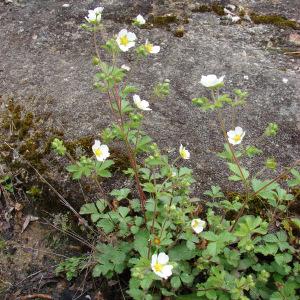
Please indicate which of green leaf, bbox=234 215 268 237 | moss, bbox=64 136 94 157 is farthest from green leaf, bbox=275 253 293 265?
moss, bbox=64 136 94 157

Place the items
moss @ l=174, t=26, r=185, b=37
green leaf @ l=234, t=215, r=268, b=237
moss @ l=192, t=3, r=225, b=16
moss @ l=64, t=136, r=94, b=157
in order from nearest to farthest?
green leaf @ l=234, t=215, r=268, b=237 → moss @ l=64, t=136, r=94, b=157 → moss @ l=174, t=26, r=185, b=37 → moss @ l=192, t=3, r=225, b=16

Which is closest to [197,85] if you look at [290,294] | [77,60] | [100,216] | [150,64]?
[150,64]

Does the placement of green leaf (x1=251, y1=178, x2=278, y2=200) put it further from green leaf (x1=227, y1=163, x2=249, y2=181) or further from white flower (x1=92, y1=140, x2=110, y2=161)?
white flower (x1=92, y1=140, x2=110, y2=161)

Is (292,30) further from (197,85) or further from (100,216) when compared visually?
(100,216)

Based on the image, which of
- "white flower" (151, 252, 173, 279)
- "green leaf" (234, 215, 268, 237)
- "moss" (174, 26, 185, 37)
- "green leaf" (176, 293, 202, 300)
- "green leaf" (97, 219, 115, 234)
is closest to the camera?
"white flower" (151, 252, 173, 279)

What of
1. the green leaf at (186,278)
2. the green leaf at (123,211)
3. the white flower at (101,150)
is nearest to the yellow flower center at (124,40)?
the white flower at (101,150)

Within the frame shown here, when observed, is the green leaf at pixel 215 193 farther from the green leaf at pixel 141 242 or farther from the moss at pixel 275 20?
the moss at pixel 275 20
